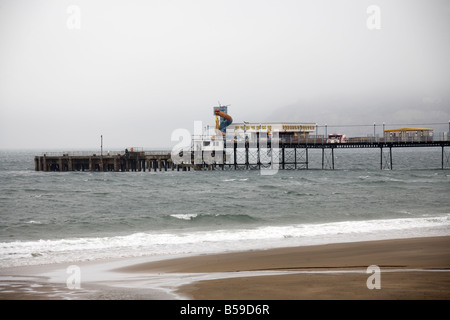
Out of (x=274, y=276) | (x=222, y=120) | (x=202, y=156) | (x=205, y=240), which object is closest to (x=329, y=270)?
(x=274, y=276)

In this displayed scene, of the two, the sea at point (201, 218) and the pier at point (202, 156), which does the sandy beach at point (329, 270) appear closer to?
the sea at point (201, 218)

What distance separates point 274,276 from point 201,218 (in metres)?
15.5

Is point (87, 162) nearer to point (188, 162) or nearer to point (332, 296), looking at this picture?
point (188, 162)

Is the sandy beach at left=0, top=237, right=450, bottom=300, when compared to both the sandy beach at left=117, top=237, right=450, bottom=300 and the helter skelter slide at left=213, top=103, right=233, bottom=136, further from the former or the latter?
the helter skelter slide at left=213, top=103, right=233, bottom=136

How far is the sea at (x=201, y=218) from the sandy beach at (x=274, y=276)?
2.23m

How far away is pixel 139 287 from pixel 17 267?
5.75m

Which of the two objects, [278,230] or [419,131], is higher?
[419,131]

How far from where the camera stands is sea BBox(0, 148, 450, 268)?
19.8 m

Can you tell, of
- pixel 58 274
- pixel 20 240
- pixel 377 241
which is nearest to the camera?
pixel 58 274

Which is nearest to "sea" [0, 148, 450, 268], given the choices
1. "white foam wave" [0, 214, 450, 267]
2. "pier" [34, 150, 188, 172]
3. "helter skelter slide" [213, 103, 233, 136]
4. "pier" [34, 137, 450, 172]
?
"white foam wave" [0, 214, 450, 267]

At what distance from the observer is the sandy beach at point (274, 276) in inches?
430

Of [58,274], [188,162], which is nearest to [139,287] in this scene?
[58,274]

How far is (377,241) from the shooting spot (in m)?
19.6

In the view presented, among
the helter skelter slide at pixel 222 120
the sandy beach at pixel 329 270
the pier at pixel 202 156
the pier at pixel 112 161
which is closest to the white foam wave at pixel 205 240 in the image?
the sandy beach at pixel 329 270
